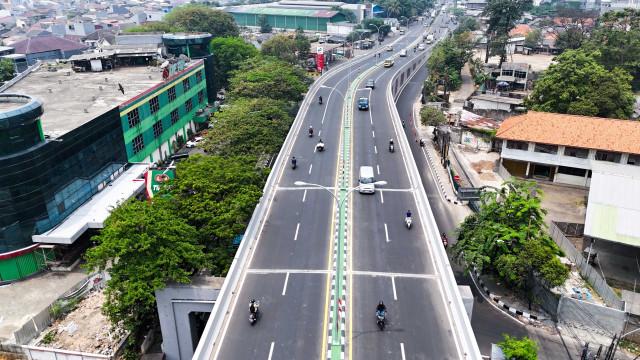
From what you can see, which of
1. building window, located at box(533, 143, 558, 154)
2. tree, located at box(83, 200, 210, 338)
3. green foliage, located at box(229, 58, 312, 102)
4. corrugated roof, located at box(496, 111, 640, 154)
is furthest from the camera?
green foliage, located at box(229, 58, 312, 102)

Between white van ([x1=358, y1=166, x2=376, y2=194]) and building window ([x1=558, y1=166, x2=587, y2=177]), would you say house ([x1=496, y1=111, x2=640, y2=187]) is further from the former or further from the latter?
white van ([x1=358, y1=166, x2=376, y2=194])

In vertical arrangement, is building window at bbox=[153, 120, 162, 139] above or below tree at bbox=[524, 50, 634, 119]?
below

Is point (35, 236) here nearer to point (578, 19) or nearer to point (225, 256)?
point (225, 256)

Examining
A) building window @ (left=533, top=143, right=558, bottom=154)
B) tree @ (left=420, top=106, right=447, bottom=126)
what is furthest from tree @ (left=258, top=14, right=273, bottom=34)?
building window @ (left=533, top=143, right=558, bottom=154)

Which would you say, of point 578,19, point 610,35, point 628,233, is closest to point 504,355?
point 628,233

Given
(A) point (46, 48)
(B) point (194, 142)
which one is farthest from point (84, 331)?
(A) point (46, 48)

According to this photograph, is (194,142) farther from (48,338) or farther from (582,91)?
(582,91)

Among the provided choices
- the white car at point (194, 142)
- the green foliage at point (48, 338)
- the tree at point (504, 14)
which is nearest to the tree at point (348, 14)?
the tree at point (504, 14)
